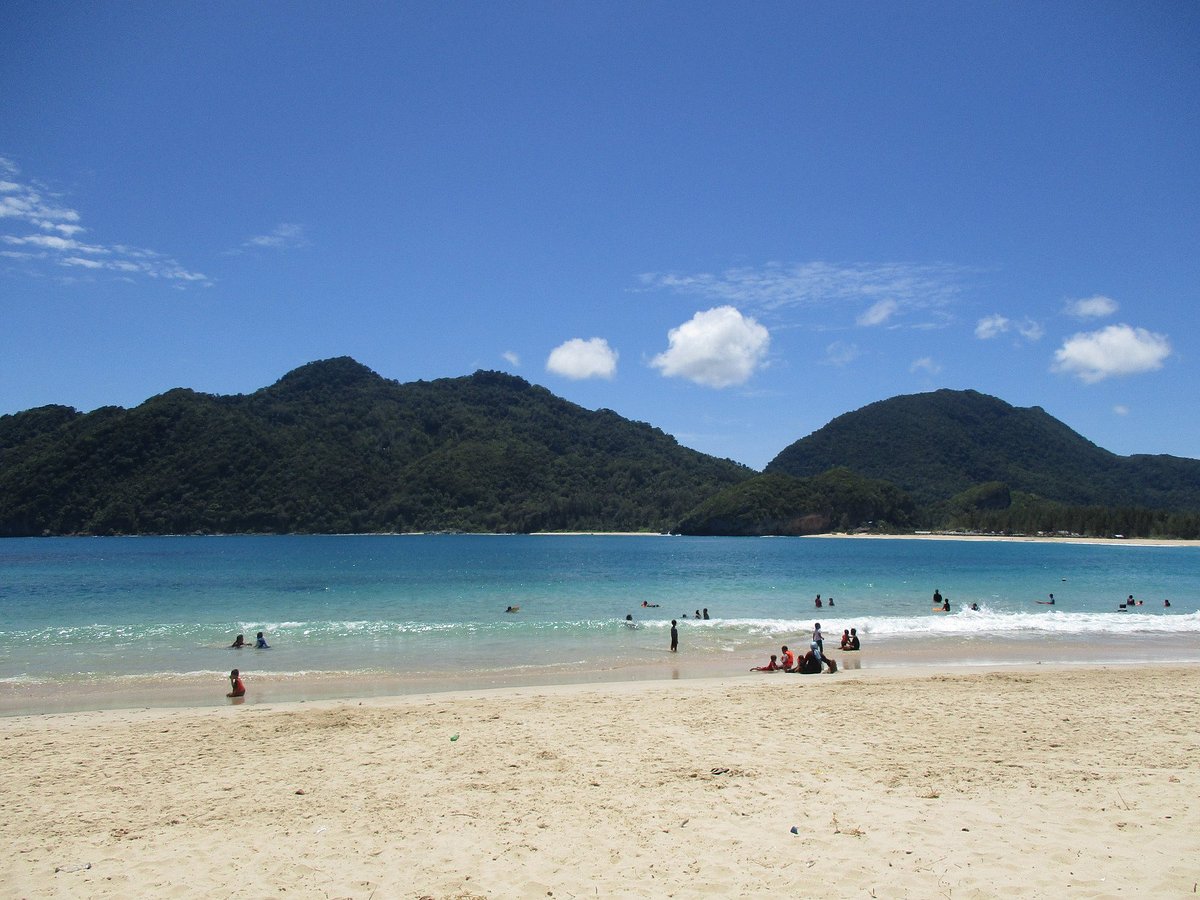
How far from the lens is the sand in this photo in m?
6.50

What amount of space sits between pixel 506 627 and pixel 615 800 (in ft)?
64.9

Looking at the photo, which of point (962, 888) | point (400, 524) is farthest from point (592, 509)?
point (962, 888)

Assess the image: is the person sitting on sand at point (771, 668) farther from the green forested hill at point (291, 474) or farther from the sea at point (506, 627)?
the green forested hill at point (291, 474)

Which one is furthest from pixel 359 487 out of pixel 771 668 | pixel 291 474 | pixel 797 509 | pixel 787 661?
pixel 787 661

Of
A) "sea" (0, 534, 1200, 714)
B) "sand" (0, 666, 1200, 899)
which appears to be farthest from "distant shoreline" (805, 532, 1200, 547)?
"sand" (0, 666, 1200, 899)

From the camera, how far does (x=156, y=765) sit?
10.5m

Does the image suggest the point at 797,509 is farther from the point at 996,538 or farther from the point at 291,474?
the point at 291,474

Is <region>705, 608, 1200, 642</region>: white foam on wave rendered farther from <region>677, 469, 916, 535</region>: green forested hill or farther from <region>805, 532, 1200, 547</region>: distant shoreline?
<region>677, 469, 916, 535</region>: green forested hill

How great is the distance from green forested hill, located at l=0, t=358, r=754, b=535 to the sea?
9454 centimetres

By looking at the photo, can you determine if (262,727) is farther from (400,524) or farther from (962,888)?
(400,524)

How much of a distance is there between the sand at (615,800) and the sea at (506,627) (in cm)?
494

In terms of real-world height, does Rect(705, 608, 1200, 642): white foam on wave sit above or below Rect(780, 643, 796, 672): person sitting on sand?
below

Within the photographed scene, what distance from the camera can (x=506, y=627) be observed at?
1093 inches

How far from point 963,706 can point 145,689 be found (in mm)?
17123
